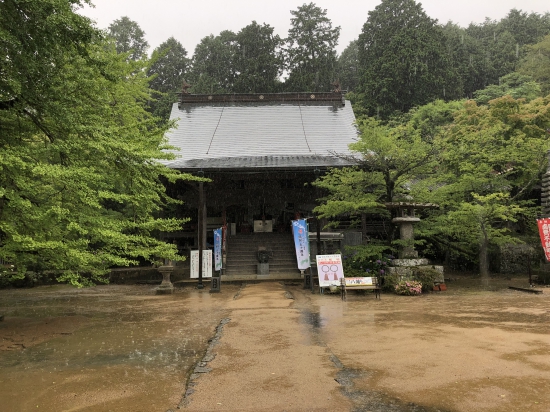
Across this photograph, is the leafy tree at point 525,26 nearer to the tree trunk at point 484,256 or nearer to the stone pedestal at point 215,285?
the tree trunk at point 484,256

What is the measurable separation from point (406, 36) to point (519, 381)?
3091cm

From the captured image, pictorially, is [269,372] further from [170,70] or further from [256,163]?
[170,70]

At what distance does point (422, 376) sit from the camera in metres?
4.31

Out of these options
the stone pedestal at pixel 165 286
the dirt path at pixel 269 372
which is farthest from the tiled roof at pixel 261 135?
the dirt path at pixel 269 372

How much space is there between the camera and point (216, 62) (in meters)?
38.8

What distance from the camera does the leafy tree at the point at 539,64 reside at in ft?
84.0

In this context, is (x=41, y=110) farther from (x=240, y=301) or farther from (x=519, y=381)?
(x=519, y=381)

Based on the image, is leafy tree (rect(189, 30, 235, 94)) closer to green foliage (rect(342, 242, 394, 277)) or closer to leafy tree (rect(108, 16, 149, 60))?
leafy tree (rect(108, 16, 149, 60))

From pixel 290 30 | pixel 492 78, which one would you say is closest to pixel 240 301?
pixel 492 78

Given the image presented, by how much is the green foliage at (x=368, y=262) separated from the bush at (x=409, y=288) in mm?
774

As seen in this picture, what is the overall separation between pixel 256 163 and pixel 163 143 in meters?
6.44

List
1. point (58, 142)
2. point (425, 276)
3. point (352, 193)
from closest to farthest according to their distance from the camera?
point (58, 142) → point (425, 276) → point (352, 193)

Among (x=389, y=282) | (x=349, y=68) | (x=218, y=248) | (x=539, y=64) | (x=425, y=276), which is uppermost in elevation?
(x=349, y=68)

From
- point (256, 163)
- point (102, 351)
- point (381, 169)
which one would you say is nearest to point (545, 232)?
point (381, 169)
